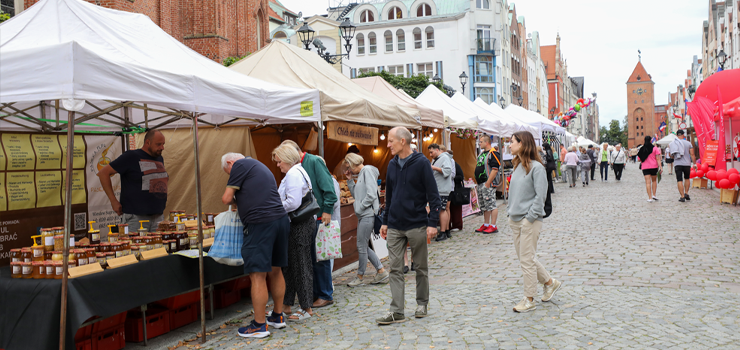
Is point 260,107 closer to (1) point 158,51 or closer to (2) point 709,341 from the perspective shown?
(1) point 158,51

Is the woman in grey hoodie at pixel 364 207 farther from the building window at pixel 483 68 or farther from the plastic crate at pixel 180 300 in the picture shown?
the building window at pixel 483 68

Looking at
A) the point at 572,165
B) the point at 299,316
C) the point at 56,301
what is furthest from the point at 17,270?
the point at 572,165

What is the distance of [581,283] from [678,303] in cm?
123

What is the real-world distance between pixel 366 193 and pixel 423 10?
2394 inches

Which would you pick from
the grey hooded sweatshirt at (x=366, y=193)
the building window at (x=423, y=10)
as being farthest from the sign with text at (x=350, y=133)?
the building window at (x=423, y=10)

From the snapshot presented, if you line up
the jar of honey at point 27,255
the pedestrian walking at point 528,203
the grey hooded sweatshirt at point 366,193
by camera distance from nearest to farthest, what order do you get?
the jar of honey at point 27,255
the pedestrian walking at point 528,203
the grey hooded sweatshirt at point 366,193

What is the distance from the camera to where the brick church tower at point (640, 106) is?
14962 cm

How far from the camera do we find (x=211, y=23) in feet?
84.7

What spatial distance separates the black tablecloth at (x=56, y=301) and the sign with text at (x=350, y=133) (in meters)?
4.01

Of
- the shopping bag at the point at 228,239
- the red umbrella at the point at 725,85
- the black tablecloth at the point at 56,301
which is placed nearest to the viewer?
the black tablecloth at the point at 56,301

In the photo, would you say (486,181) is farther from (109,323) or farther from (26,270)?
(26,270)

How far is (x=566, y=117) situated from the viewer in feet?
122

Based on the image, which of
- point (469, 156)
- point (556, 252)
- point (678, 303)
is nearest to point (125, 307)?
point (678, 303)

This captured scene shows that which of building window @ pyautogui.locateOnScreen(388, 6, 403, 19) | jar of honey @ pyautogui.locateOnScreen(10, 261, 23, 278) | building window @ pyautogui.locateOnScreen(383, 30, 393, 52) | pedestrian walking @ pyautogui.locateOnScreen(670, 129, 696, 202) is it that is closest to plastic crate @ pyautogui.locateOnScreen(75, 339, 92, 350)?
jar of honey @ pyautogui.locateOnScreen(10, 261, 23, 278)
